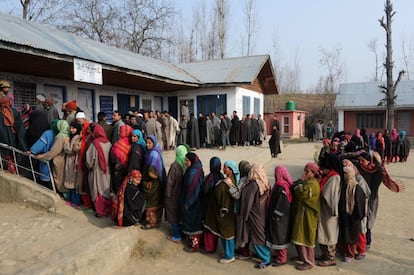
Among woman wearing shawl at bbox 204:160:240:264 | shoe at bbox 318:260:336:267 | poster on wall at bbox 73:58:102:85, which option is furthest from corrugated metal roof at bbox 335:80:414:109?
woman wearing shawl at bbox 204:160:240:264

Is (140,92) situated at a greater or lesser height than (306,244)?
greater

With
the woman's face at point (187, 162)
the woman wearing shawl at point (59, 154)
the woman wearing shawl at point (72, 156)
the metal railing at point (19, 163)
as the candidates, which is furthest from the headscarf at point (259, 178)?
the metal railing at point (19, 163)

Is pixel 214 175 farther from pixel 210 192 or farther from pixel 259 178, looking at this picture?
pixel 259 178

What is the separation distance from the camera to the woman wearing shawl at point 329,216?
4074mm

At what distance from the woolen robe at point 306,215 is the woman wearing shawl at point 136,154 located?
7.63ft

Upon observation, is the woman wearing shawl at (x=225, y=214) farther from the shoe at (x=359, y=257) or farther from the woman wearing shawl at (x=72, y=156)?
the woman wearing shawl at (x=72, y=156)

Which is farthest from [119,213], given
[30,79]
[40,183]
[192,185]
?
[30,79]

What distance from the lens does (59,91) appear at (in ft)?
34.8

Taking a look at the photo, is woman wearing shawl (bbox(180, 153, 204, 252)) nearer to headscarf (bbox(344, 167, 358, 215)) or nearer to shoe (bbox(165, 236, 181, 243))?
shoe (bbox(165, 236, 181, 243))

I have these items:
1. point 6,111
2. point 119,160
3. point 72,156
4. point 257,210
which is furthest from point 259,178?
point 6,111

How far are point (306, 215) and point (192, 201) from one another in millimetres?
1548

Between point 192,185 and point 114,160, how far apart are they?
4.33 feet

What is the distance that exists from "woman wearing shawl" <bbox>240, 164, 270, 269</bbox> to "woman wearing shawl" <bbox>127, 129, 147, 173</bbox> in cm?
168

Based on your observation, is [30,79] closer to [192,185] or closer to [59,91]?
[59,91]
